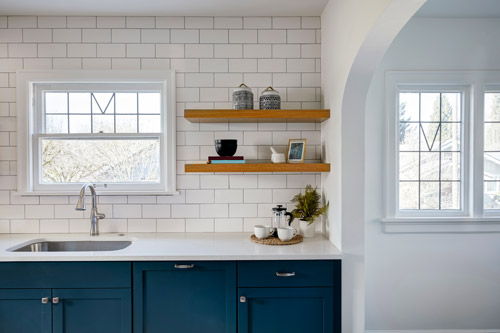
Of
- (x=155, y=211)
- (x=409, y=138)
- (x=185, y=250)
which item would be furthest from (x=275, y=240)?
(x=409, y=138)

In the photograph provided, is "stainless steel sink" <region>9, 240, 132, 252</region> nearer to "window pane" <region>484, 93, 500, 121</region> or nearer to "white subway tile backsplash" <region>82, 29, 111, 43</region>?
"white subway tile backsplash" <region>82, 29, 111, 43</region>

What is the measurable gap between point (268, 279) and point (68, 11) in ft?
7.90

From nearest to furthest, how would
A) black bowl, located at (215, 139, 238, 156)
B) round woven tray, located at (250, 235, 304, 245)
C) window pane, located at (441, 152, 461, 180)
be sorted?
round woven tray, located at (250, 235, 304, 245) → black bowl, located at (215, 139, 238, 156) → window pane, located at (441, 152, 461, 180)

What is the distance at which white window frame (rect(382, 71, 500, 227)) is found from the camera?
248 cm

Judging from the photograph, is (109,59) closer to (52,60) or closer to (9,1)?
(52,60)

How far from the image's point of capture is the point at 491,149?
2.57 m

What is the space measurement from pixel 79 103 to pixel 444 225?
3.12 m

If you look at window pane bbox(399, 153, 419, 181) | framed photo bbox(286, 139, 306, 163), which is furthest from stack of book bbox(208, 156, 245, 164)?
window pane bbox(399, 153, 419, 181)

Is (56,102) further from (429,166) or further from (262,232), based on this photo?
(429,166)

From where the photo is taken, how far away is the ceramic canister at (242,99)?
2178mm

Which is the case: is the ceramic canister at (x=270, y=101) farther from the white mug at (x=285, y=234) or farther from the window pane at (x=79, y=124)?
the window pane at (x=79, y=124)

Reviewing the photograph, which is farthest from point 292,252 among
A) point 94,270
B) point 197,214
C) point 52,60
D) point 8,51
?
point 8,51

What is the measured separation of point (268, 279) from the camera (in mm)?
1835

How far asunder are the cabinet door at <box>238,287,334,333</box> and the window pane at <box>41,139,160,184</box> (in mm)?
1222
